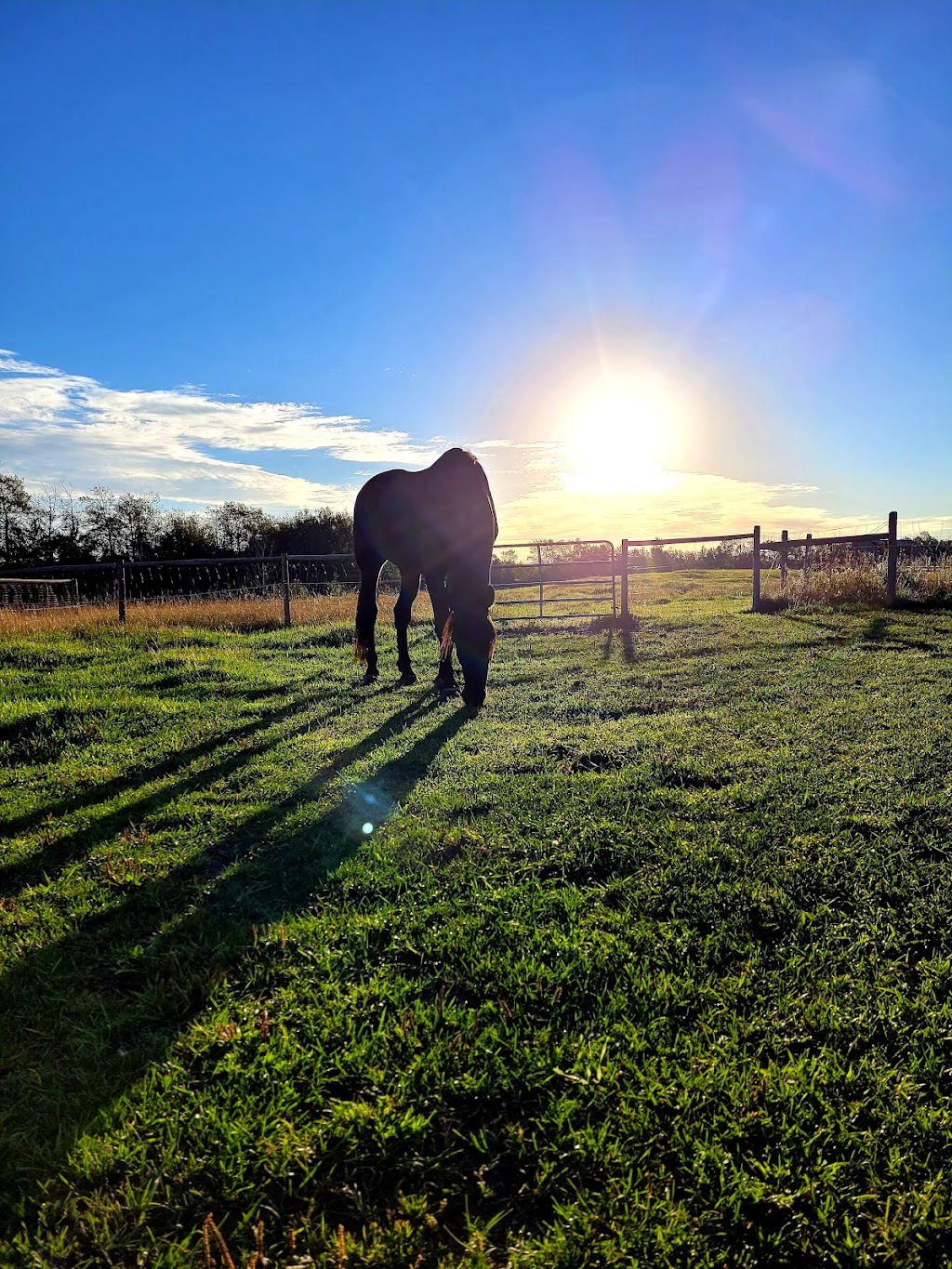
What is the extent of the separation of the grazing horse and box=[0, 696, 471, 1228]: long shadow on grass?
→ 7.85ft

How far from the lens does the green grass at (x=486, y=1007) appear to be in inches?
57.1

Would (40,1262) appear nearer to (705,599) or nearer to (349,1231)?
(349,1231)

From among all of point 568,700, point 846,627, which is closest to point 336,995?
point 568,700

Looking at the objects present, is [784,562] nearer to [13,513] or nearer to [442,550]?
[442,550]

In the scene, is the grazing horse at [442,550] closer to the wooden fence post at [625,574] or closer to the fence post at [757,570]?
the wooden fence post at [625,574]

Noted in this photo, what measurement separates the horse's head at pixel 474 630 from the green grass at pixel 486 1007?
1327 mm

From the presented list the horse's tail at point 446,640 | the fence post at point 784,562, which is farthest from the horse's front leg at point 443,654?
the fence post at point 784,562

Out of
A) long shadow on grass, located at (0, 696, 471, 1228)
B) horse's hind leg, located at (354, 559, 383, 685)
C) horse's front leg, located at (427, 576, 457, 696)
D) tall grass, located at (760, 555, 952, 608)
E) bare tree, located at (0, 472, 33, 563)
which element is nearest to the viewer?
long shadow on grass, located at (0, 696, 471, 1228)

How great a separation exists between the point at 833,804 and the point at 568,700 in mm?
2926

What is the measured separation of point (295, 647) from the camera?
9.92m

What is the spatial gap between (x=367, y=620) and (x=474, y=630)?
2089mm

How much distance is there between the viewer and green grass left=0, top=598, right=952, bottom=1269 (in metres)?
1.45

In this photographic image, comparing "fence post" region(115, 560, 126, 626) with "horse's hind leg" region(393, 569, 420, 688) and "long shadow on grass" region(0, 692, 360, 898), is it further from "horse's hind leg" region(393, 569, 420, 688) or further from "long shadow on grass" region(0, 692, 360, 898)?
"long shadow on grass" region(0, 692, 360, 898)

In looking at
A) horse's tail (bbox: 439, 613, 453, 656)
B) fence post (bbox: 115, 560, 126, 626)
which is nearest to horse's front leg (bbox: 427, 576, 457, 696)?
horse's tail (bbox: 439, 613, 453, 656)
